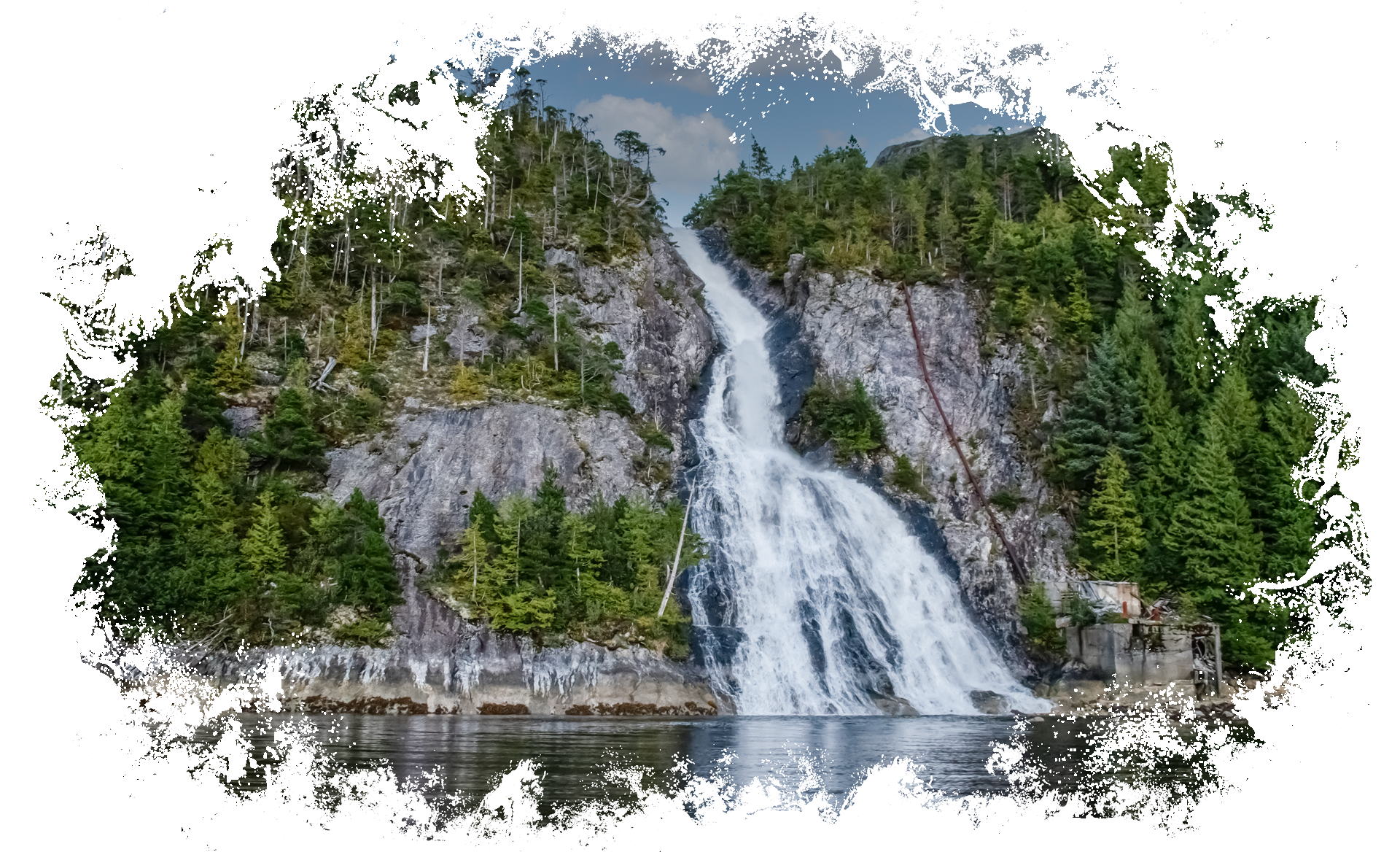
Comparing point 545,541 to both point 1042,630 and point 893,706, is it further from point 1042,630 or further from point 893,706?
point 1042,630

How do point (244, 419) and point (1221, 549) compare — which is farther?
point (244, 419)

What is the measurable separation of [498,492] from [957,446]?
24.9 metres

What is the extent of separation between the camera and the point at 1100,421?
53.6m

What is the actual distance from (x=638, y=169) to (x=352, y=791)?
6550cm

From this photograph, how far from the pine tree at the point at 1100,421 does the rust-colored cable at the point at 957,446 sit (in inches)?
164

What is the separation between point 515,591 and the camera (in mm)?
41938

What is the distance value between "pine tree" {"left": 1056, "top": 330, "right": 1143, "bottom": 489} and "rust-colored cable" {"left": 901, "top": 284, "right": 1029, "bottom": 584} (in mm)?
4155

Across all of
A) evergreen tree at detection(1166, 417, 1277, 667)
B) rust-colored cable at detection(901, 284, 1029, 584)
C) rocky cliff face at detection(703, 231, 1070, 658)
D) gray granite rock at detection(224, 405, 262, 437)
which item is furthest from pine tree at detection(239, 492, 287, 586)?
evergreen tree at detection(1166, 417, 1277, 667)

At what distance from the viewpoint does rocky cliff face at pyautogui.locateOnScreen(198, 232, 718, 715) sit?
39.1 metres

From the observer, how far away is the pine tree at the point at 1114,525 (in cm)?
4881

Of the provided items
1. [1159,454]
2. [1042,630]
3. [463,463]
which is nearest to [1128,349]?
[1159,454]

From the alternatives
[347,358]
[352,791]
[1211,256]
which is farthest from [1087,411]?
[352,791]

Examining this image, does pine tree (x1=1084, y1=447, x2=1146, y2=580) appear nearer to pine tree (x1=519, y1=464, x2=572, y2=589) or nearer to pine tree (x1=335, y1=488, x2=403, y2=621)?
pine tree (x1=519, y1=464, x2=572, y2=589)

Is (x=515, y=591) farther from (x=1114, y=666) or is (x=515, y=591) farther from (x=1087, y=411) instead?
(x=1087, y=411)
